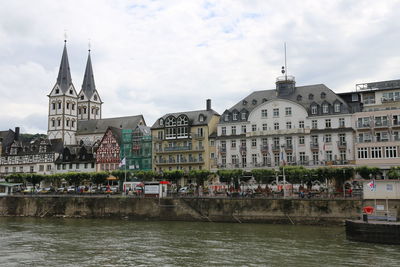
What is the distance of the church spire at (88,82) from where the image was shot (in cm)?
14725

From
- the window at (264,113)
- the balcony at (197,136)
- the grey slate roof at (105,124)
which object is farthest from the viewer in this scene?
the grey slate roof at (105,124)

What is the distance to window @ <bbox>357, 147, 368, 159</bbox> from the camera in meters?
69.3

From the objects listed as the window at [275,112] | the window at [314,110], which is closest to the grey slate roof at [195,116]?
the window at [275,112]

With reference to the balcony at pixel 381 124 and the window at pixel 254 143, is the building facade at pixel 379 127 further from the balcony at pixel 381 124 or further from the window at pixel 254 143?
the window at pixel 254 143

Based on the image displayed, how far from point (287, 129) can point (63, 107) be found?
77.3 metres

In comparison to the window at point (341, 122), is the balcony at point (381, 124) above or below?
below

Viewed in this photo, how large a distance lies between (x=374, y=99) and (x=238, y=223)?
3114 centimetres

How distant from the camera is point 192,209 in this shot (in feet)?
201

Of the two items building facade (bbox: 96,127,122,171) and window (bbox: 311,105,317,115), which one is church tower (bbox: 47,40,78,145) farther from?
window (bbox: 311,105,317,115)

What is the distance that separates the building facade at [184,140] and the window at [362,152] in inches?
1028

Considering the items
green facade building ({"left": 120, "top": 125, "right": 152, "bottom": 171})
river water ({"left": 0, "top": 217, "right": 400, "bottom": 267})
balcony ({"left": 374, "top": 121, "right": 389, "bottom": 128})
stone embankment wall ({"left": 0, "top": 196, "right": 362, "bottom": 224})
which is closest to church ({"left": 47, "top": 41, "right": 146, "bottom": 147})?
green facade building ({"left": 120, "top": 125, "right": 152, "bottom": 171})

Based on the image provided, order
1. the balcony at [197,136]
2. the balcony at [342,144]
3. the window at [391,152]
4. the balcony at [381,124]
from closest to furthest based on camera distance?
the window at [391,152]
the balcony at [381,124]
the balcony at [342,144]
the balcony at [197,136]

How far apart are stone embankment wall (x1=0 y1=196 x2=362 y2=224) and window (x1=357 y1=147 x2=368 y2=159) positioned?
18.4m

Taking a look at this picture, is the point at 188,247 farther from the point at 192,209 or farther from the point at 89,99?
the point at 89,99
